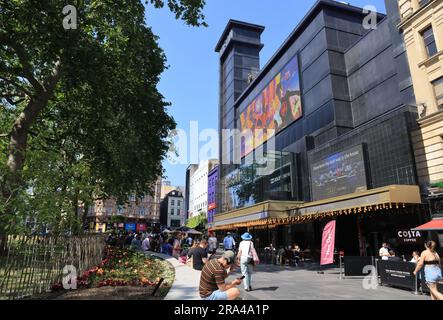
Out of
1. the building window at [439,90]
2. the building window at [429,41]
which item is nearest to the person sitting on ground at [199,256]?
the building window at [439,90]

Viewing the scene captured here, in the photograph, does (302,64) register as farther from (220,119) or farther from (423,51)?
(220,119)

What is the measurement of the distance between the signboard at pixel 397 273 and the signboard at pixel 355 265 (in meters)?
1.63

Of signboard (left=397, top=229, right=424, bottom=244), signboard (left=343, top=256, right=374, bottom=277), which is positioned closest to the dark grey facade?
signboard (left=397, top=229, right=424, bottom=244)

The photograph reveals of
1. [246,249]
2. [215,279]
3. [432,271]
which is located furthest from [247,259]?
[432,271]

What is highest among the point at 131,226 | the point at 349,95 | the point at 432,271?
the point at 349,95

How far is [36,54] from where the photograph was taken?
44.4 feet

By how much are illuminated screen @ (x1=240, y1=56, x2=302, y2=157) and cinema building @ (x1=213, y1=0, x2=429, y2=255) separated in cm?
15

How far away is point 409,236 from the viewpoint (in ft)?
60.7

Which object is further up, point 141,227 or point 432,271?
point 141,227

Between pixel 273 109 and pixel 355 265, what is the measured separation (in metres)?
28.4

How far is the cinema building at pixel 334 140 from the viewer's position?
19.9 meters

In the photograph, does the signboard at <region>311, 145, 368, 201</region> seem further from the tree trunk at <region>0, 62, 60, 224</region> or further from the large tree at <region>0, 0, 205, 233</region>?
the tree trunk at <region>0, 62, 60, 224</region>

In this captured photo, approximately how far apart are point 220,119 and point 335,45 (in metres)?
39.4

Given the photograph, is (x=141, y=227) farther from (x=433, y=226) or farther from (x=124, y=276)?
(x=433, y=226)
